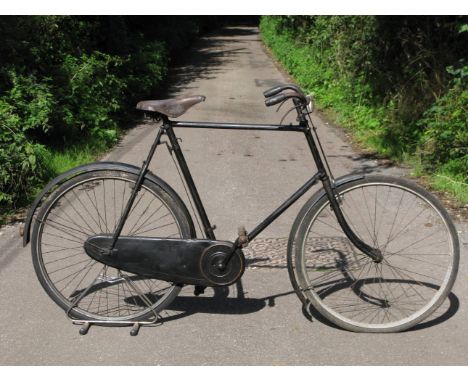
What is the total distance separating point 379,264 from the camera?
4465 millimetres

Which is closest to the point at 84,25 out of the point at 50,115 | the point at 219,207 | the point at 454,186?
the point at 50,115

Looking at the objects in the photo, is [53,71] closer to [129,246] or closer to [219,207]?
[219,207]

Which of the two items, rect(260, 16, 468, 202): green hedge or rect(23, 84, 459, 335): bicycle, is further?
rect(260, 16, 468, 202): green hedge

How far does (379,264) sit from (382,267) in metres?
0.25

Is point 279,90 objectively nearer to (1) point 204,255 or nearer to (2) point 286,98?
(2) point 286,98

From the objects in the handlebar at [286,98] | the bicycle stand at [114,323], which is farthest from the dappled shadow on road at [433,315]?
the handlebar at [286,98]

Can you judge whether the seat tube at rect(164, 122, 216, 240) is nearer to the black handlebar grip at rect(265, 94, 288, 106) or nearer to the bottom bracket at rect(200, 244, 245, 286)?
the bottom bracket at rect(200, 244, 245, 286)

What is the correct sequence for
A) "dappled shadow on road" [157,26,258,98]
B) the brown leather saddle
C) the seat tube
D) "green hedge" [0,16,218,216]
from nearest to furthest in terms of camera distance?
the brown leather saddle < the seat tube < "green hedge" [0,16,218,216] < "dappled shadow on road" [157,26,258,98]

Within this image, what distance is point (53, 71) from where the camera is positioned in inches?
361

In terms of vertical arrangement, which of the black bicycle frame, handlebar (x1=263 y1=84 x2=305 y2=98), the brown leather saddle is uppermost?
handlebar (x1=263 y1=84 x2=305 y2=98)

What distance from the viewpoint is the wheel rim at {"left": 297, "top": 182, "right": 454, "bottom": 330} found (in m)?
3.80

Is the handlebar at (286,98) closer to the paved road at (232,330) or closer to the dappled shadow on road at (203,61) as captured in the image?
the paved road at (232,330)

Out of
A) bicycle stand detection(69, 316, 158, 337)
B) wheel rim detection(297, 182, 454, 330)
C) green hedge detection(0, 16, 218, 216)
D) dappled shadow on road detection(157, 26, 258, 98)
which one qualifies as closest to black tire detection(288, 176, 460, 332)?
wheel rim detection(297, 182, 454, 330)

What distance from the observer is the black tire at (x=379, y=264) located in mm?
3732
